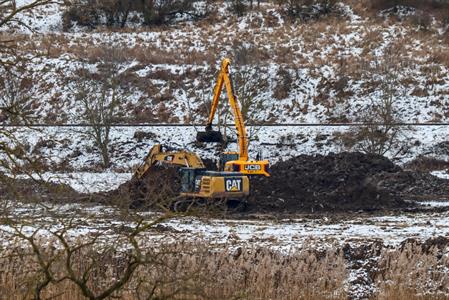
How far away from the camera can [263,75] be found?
4109cm

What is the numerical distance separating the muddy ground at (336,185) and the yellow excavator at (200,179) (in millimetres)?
298

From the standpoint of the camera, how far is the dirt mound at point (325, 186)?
917 inches

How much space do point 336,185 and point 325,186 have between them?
1.13 ft

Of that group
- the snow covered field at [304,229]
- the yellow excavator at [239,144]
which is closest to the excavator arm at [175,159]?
the yellow excavator at [239,144]

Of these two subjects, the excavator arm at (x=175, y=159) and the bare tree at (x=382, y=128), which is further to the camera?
the bare tree at (x=382, y=128)

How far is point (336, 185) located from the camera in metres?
25.0

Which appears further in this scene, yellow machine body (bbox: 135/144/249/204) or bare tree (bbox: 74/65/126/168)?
bare tree (bbox: 74/65/126/168)

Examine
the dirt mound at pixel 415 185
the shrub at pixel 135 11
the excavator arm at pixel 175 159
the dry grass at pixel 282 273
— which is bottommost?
the dry grass at pixel 282 273

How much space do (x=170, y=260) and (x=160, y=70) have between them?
31.7 meters

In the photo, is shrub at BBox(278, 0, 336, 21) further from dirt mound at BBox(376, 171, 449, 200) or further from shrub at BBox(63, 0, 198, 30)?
dirt mound at BBox(376, 171, 449, 200)

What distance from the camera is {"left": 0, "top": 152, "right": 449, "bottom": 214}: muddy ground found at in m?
23.1

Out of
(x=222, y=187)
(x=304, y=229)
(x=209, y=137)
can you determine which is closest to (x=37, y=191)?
(x=304, y=229)

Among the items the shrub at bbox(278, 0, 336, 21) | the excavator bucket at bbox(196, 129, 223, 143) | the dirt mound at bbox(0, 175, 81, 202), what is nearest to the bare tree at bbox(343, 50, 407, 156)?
the excavator bucket at bbox(196, 129, 223, 143)

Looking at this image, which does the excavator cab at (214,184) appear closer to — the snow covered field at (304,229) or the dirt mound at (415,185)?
the snow covered field at (304,229)
